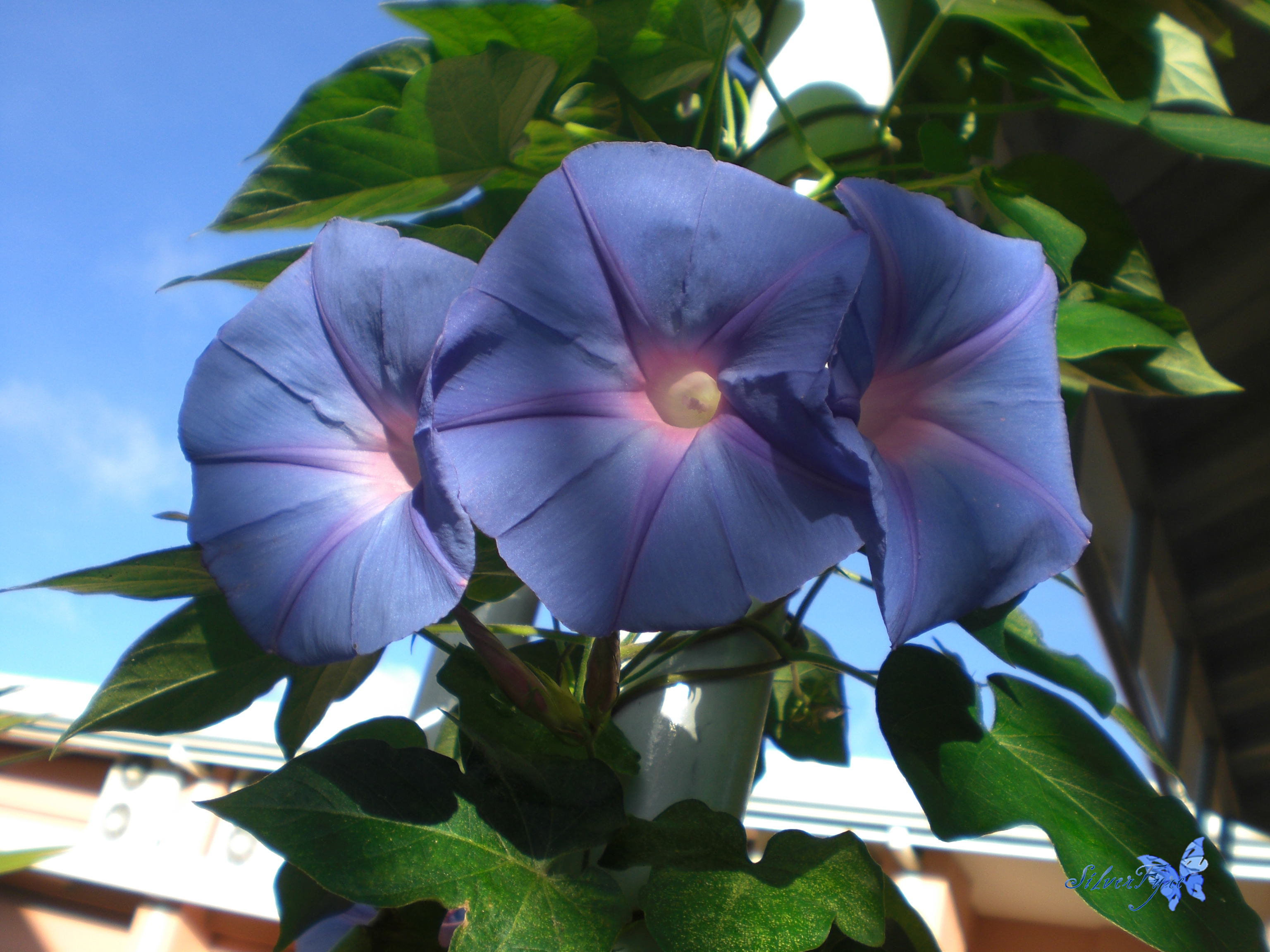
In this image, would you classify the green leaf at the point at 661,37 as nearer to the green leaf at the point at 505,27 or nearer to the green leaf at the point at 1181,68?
the green leaf at the point at 505,27

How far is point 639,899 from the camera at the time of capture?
0.49 metres

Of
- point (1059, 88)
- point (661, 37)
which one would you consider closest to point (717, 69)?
point (661, 37)

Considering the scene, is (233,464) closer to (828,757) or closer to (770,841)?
(770,841)

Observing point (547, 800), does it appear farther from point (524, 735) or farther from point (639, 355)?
point (639, 355)

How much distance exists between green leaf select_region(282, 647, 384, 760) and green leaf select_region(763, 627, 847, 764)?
0.40 m

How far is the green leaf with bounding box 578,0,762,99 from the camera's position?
2.37ft

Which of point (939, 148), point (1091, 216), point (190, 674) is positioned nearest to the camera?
point (190, 674)

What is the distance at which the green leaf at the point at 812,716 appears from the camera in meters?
0.81

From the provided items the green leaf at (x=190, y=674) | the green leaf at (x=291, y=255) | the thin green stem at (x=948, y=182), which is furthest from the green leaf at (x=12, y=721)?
the thin green stem at (x=948, y=182)

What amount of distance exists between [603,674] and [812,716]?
40cm

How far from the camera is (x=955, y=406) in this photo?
16.7 inches

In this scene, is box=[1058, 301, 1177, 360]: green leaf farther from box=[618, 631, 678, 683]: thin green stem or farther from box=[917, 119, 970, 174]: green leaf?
box=[618, 631, 678, 683]: thin green stem

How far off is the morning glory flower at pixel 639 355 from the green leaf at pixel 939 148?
436mm

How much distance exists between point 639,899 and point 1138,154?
247 centimetres
